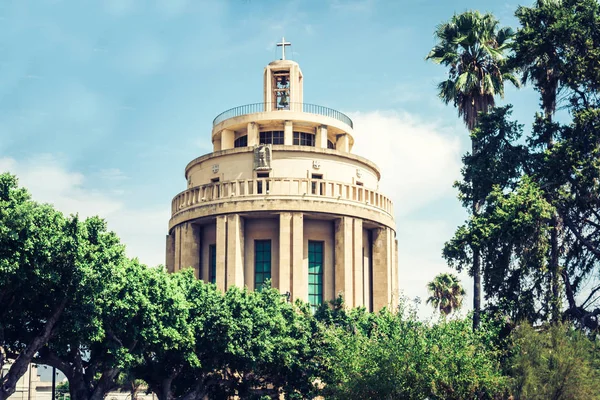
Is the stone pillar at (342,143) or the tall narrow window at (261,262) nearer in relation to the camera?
the tall narrow window at (261,262)

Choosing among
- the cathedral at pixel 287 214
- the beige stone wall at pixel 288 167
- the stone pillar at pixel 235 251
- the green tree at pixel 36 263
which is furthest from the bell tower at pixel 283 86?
the green tree at pixel 36 263

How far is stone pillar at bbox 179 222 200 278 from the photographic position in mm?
53062

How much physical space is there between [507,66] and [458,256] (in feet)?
30.8

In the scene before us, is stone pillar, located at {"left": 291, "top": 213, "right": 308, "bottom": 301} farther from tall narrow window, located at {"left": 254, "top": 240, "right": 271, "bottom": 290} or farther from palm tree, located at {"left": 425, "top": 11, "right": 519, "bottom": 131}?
Answer: palm tree, located at {"left": 425, "top": 11, "right": 519, "bottom": 131}

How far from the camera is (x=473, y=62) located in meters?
42.3

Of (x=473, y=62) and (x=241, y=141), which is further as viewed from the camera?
(x=241, y=141)

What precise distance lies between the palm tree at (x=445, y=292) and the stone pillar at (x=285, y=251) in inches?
920

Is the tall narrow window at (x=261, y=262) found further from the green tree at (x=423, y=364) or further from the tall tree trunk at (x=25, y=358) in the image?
the tall tree trunk at (x=25, y=358)

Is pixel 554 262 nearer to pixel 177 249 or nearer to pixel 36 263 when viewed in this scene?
pixel 36 263

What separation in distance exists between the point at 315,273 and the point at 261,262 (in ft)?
11.0

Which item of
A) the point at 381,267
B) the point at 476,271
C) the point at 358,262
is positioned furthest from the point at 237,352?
the point at 381,267

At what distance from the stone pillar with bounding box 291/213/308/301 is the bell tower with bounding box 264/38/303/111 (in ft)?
29.3

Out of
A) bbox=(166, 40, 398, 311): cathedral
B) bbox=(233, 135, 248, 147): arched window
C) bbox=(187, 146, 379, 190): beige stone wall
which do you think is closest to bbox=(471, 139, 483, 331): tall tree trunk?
bbox=(166, 40, 398, 311): cathedral

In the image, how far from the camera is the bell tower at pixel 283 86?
56062 mm
